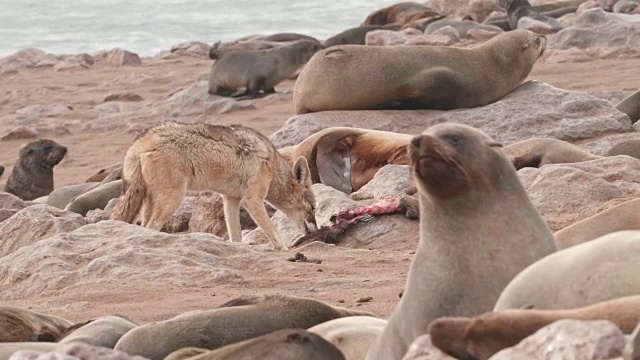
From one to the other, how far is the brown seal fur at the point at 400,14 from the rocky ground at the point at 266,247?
9632 millimetres

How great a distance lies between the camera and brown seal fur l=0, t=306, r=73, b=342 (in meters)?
5.33

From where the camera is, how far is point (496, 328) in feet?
10.8

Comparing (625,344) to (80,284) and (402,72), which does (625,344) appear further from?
(402,72)

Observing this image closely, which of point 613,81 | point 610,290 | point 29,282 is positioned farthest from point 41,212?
point 613,81

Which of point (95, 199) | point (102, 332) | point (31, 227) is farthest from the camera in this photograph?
point (95, 199)

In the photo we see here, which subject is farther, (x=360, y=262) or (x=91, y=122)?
(x=91, y=122)

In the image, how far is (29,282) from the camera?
7176mm

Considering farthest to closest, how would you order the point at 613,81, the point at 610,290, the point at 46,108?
Result: the point at 46,108 → the point at 613,81 → the point at 610,290

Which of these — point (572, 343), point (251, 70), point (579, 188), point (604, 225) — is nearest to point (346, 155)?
point (579, 188)

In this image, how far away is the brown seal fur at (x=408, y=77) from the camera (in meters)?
12.1

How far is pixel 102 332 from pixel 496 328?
2.09 meters

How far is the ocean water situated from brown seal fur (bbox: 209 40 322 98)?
12465 millimetres

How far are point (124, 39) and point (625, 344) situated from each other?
31.8m

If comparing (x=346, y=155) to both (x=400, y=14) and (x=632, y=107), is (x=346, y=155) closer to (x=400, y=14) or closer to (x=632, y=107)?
(x=632, y=107)
